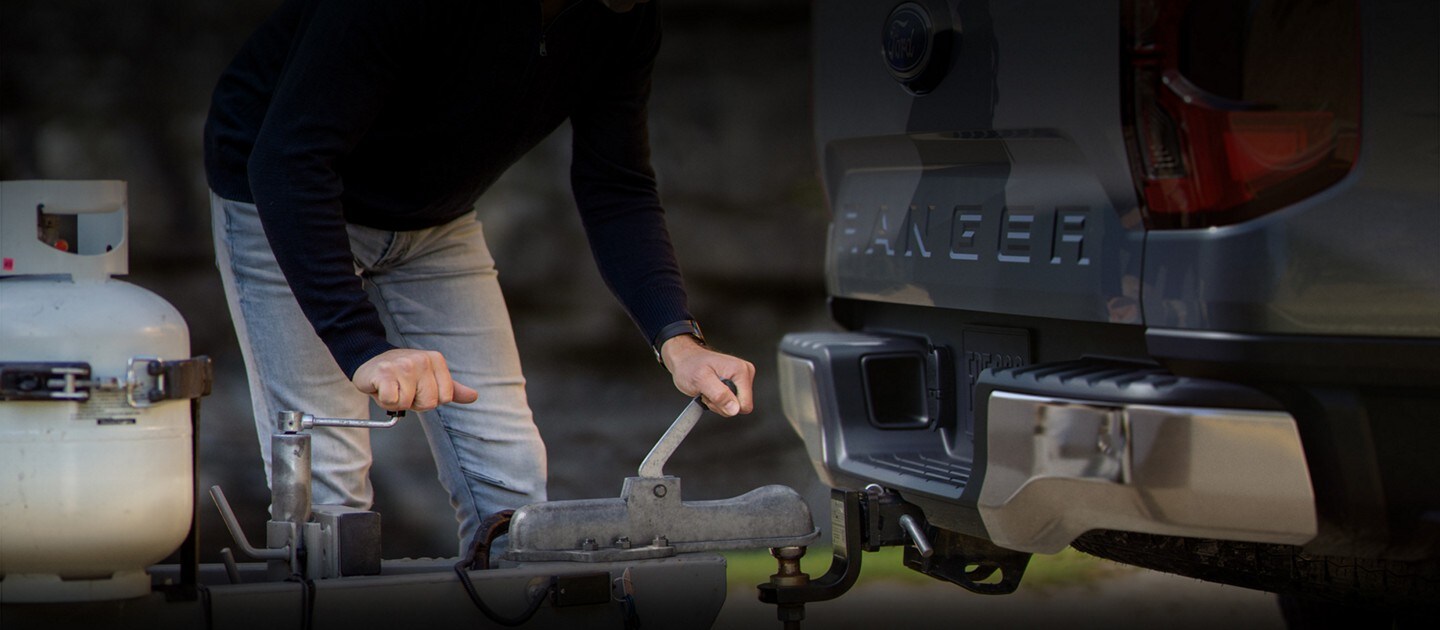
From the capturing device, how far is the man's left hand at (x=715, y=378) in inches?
112

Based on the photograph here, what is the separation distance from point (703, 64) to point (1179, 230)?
10.4 feet

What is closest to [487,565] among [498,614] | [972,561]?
[498,614]

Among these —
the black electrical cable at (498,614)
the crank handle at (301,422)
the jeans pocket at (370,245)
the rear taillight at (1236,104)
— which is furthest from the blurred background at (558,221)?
the rear taillight at (1236,104)

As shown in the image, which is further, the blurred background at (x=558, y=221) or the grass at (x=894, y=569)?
the grass at (x=894, y=569)

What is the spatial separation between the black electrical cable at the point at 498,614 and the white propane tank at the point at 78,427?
16.8 inches

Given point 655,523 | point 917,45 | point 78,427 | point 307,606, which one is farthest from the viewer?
point 917,45

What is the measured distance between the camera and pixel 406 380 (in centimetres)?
253

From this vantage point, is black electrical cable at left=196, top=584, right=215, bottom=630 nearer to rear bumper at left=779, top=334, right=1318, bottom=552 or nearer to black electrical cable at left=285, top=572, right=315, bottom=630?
black electrical cable at left=285, top=572, right=315, bottom=630

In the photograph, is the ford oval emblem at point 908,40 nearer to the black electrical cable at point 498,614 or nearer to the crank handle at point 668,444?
the crank handle at point 668,444

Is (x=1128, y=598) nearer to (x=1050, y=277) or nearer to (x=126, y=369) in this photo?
(x=1050, y=277)

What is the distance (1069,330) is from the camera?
9.79 ft

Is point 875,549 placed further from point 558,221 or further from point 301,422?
point 558,221

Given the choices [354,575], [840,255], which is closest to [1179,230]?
[840,255]

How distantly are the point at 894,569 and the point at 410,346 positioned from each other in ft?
8.84
